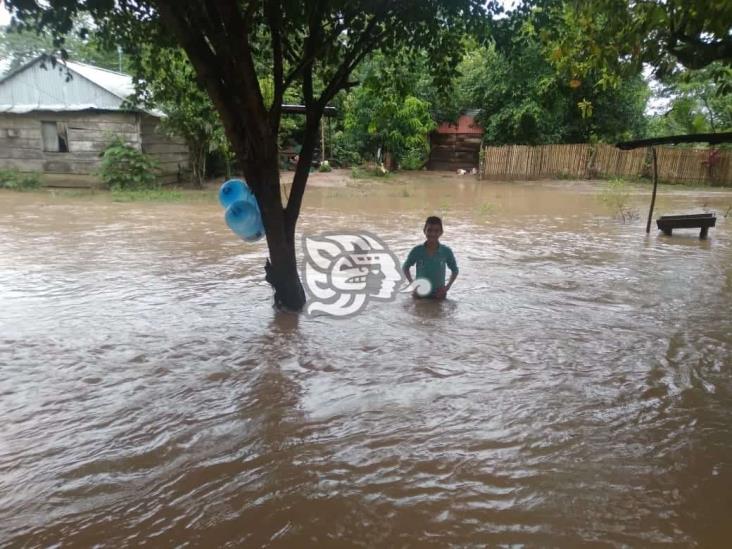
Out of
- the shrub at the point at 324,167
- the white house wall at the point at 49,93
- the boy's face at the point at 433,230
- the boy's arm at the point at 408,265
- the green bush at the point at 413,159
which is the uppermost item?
the white house wall at the point at 49,93

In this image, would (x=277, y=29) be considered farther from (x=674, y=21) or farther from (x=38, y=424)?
(x=38, y=424)

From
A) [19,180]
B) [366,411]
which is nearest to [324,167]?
[19,180]

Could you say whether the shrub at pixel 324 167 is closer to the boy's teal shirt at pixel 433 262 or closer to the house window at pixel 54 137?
the house window at pixel 54 137

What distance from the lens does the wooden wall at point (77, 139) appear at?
17797 mm

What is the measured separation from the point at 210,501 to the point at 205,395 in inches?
49.4

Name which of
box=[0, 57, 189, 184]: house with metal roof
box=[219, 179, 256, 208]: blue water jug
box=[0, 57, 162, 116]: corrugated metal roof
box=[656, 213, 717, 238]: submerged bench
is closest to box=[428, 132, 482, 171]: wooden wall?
box=[0, 57, 189, 184]: house with metal roof

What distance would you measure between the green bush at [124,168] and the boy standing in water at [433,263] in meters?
13.9

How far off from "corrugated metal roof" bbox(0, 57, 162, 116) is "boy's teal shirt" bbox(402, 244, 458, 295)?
48.2 ft

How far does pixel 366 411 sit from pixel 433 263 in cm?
275

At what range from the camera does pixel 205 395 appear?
151 inches

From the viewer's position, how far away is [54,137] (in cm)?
1875

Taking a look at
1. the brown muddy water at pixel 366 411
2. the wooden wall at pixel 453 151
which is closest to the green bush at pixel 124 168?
the brown muddy water at pixel 366 411

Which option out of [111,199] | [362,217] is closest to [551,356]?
[362,217]

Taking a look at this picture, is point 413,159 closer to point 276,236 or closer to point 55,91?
point 55,91
